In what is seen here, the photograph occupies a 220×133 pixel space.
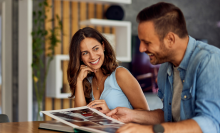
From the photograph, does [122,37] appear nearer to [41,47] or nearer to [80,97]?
[41,47]

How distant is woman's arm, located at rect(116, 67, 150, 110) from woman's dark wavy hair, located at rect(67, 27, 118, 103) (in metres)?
0.11

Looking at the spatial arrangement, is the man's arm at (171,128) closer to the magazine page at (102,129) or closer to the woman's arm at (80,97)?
the magazine page at (102,129)

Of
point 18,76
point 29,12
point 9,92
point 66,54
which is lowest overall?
point 9,92

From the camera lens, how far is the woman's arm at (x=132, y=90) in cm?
174

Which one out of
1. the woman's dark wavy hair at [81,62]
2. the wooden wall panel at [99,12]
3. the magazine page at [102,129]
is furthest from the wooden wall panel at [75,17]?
the magazine page at [102,129]

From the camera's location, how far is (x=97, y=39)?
72.8 inches

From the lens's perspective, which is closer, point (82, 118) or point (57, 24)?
point (82, 118)

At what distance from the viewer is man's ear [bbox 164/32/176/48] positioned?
1131 mm

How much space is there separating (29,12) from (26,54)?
1.67 ft

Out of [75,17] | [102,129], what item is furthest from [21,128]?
[75,17]

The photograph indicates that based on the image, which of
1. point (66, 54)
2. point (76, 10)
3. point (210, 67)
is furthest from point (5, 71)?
point (210, 67)

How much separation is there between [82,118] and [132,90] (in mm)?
646

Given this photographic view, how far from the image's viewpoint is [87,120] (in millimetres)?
1138

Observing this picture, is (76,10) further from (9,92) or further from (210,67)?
(210,67)
